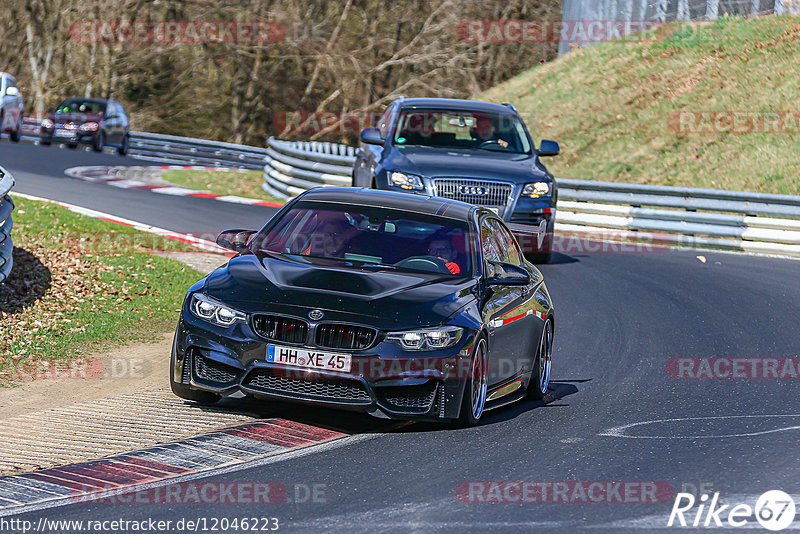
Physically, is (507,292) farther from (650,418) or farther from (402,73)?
(402,73)

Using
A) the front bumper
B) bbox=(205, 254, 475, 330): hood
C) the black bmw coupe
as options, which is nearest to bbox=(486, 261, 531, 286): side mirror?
the black bmw coupe

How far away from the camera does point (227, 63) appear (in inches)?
2077

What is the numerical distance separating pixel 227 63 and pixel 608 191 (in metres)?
32.8

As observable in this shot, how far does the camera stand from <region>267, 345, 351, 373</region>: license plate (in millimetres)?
7352

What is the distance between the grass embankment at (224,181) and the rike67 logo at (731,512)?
61.8 ft

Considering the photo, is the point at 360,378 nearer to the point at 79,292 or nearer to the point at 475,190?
the point at 79,292

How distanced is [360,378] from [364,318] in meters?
0.36

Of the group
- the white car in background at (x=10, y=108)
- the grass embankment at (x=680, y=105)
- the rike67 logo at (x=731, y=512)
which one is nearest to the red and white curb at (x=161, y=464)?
the rike67 logo at (x=731, y=512)

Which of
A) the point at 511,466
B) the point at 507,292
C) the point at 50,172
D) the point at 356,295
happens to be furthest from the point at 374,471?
the point at 50,172

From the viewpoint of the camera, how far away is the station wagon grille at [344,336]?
7.41 m

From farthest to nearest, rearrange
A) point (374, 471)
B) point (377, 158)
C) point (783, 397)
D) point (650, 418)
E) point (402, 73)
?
point (402, 73)
point (377, 158)
point (783, 397)
point (650, 418)
point (374, 471)

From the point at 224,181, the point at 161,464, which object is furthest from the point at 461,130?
the point at 224,181

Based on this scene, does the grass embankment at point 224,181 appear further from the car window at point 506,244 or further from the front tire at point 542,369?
the front tire at point 542,369

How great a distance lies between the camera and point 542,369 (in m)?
9.30
